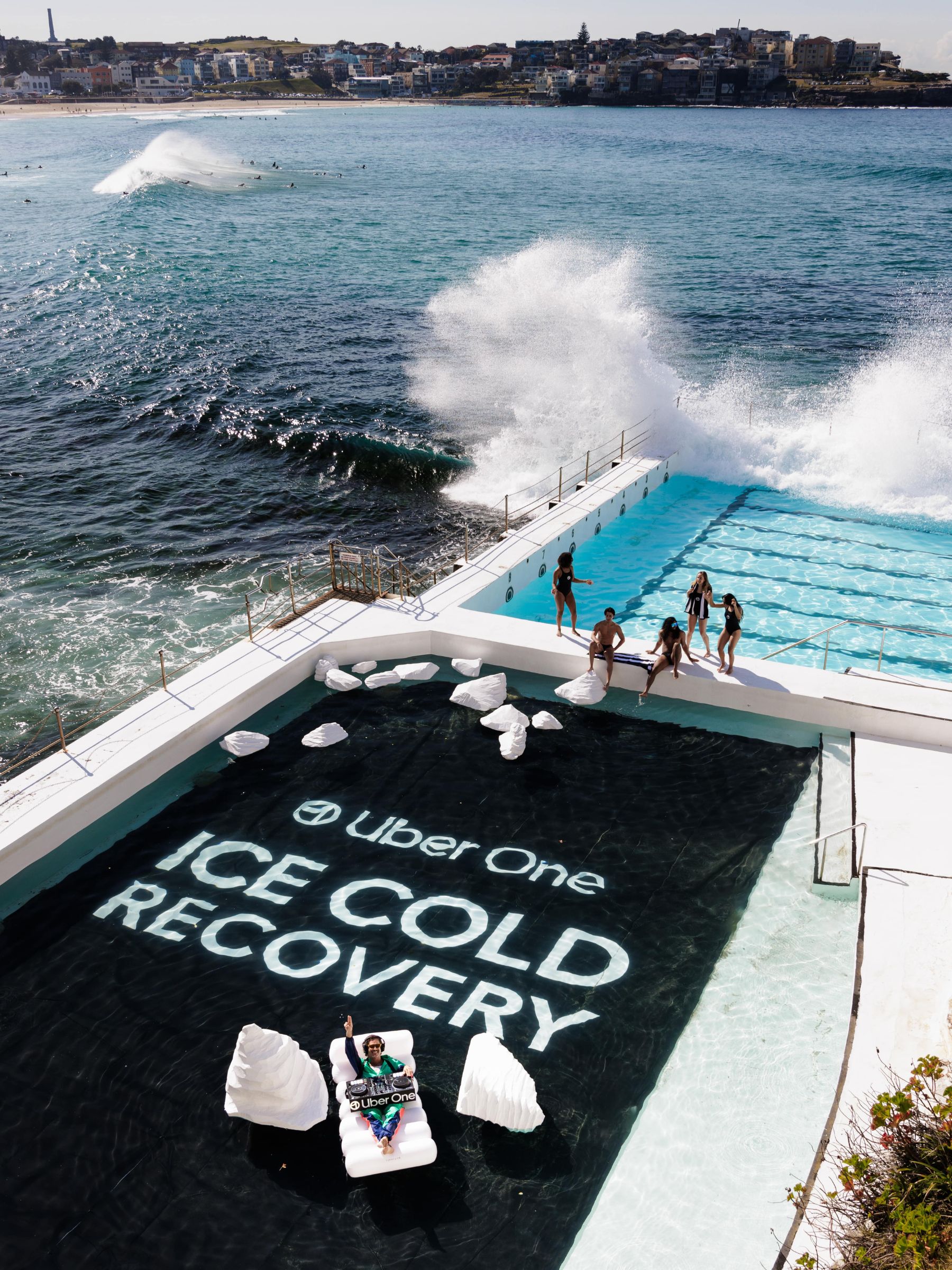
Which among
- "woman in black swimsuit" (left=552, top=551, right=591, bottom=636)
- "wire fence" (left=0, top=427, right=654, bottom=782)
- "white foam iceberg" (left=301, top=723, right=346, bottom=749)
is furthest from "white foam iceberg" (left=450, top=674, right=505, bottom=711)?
"wire fence" (left=0, top=427, right=654, bottom=782)

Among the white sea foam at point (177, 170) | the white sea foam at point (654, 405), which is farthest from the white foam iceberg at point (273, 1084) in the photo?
the white sea foam at point (177, 170)

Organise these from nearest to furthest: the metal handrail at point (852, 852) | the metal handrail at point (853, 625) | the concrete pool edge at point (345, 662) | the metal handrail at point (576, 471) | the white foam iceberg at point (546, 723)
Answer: the metal handrail at point (852, 852) < the concrete pool edge at point (345, 662) < the metal handrail at point (853, 625) < the white foam iceberg at point (546, 723) < the metal handrail at point (576, 471)

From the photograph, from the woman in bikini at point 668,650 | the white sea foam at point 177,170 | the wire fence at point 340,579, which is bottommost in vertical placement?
the wire fence at point 340,579

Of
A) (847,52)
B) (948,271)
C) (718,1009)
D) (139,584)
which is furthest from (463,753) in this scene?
(847,52)

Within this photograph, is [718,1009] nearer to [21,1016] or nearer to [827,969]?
[827,969]

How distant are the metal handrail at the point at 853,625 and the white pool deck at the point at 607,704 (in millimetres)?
364

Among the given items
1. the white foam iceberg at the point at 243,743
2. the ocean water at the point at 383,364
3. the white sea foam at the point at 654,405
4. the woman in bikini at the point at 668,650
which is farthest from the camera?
the white sea foam at the point at 654,405

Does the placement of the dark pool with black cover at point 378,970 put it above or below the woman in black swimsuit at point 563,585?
below

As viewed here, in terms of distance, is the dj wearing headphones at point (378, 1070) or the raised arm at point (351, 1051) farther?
the raised arm at point (351, 1051)

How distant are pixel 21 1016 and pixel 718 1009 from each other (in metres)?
6.26

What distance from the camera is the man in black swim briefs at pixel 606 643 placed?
13.6 meters

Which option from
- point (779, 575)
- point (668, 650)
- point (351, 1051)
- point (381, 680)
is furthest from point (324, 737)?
point (779, 575)

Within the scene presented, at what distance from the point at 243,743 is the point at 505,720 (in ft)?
11.1

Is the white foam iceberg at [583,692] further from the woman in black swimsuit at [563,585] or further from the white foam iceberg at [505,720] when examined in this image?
the woman in black swimsuit at [563,585]
